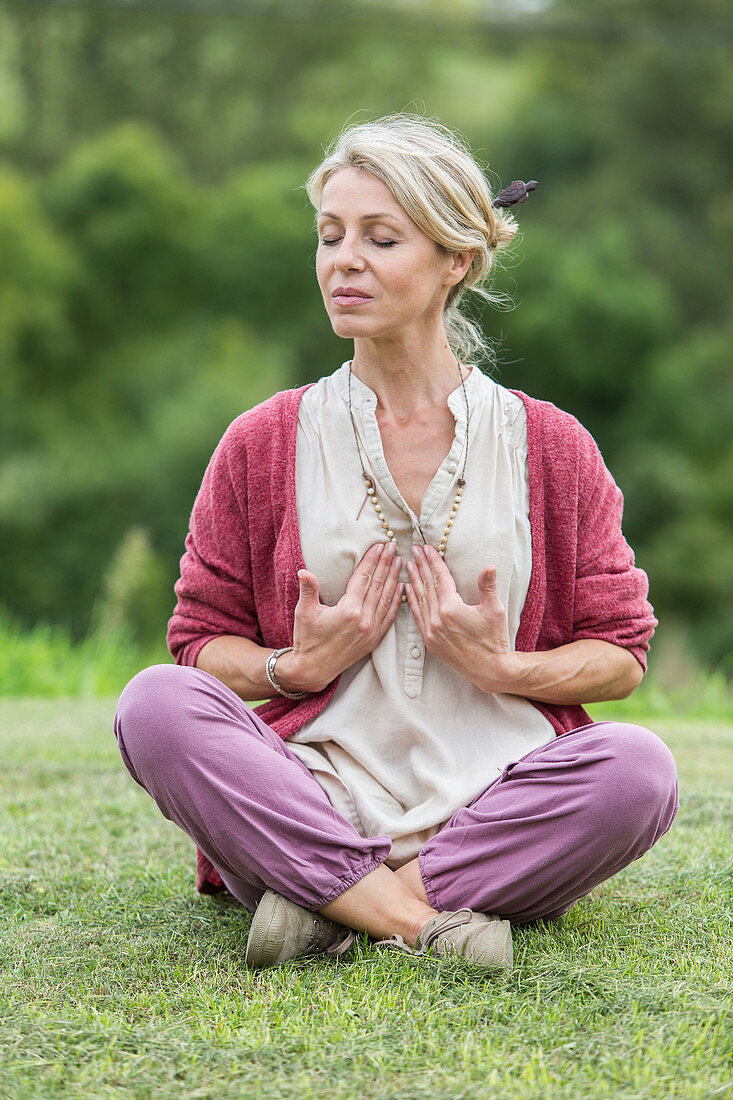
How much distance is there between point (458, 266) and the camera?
226 cm

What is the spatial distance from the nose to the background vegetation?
21.2 feet

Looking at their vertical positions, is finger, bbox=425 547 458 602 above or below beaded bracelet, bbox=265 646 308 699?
above

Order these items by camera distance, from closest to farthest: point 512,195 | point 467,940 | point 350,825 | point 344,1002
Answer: point 344,1002
point 467,940
point 350,825
point 512,195

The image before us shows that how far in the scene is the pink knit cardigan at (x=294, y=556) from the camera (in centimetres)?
216

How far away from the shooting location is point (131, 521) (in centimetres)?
918

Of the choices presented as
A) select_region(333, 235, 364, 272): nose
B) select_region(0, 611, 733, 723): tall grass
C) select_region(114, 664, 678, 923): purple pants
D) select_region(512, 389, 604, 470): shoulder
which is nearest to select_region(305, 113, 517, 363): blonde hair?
select_region(333, 235, 364, 272): nose

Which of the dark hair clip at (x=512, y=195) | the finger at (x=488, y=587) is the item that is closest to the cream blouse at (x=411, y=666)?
the finger at (x=488, y=587)

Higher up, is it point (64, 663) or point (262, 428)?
point (262, 428)

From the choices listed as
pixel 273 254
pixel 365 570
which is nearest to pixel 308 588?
pixel 365 570

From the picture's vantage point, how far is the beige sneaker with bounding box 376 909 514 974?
179 centimetres

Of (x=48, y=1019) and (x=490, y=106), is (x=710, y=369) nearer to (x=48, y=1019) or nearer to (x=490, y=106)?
(x=490, y=106)

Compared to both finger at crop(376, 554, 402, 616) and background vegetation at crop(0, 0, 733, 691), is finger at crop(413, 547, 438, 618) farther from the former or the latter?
background vegetation at crop(0, 0, 733, 691)

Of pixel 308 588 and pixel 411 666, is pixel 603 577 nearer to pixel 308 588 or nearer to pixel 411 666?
pixel 411 666

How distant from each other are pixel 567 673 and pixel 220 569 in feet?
2.11
